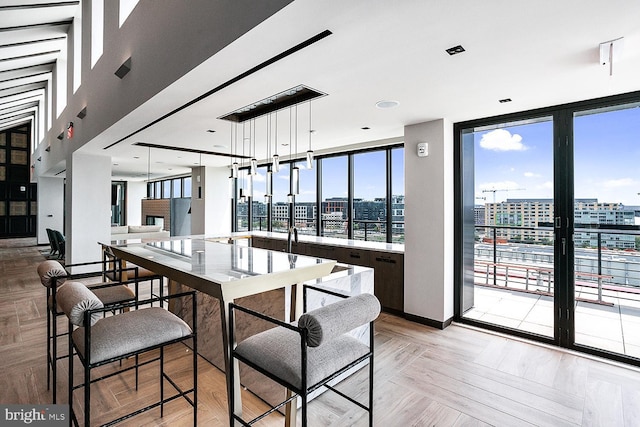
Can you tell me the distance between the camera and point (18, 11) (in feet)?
14.6

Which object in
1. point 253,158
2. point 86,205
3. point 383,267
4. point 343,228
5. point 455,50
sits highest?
point 455,50

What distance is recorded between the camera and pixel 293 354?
1496 millimetres

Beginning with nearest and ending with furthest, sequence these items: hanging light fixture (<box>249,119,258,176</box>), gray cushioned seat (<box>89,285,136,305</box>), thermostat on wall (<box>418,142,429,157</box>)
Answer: gray cushioned seat (<box>89,285,136,305</box>)
hanging light fixture (<box>249,119,258,176</box>)
thermostat on wall (<box>418,142,429,157</box>)

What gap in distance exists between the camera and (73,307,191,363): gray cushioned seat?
1.60 meters

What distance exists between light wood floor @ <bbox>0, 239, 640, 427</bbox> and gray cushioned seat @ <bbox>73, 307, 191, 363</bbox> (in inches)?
28.0

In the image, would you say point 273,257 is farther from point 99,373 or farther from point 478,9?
point 478,9

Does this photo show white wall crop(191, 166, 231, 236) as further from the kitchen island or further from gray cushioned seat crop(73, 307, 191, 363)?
gray cushioned seat crop(73, 307, 191, 363)

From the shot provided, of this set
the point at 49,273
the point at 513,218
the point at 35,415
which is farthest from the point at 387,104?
the point at 35,415

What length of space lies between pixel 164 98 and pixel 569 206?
3946 mm

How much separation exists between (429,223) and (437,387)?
6.09 ft

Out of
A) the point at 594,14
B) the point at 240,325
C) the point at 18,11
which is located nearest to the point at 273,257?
the point at 240,325

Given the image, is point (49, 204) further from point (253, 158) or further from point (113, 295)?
point (113, 295)

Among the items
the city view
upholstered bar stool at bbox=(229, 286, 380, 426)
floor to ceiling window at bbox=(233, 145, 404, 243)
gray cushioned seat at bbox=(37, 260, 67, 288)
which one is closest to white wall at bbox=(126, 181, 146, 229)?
floor to ceiling window at bbox=(233, 145, 404, 243)

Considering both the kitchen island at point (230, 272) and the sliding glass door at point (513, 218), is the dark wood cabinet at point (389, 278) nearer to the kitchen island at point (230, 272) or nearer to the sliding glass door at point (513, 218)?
the sliding glass door at point (513, 218)
